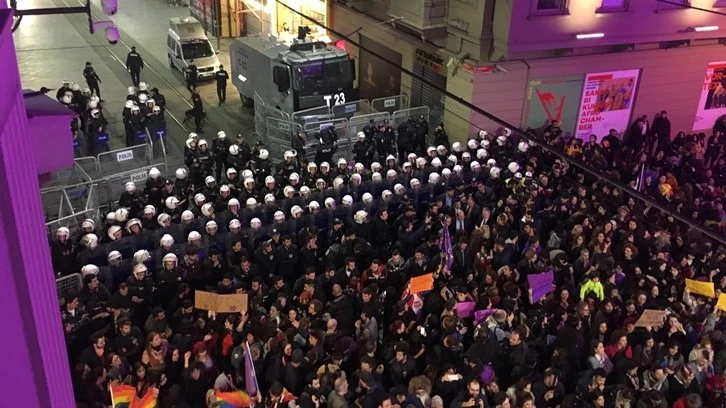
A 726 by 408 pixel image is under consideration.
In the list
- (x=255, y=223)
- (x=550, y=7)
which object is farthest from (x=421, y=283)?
(x=550, y=7)

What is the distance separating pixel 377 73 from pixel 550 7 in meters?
7.13

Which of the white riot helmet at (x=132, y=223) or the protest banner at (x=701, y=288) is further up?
the protest banner at (x=701, y=288)

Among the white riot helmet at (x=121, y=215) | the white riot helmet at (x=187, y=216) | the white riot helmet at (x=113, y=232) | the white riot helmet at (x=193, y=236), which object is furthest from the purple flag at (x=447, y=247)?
the white riot helmet at (x=121, y=215)

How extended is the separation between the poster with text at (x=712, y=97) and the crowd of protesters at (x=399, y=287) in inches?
270

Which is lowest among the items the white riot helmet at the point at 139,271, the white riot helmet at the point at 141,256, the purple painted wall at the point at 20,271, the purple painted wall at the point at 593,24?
the white riot helmet at the point at 141,256

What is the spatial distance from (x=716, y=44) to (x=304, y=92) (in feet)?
41.6

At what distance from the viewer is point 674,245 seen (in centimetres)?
1244

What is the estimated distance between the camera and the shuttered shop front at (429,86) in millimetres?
19688

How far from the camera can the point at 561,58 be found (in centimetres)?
1878

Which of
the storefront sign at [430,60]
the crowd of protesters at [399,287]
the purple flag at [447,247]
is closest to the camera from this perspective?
the crowd of protesters at [399,287]

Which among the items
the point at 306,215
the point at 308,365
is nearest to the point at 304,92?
the point at 306,215

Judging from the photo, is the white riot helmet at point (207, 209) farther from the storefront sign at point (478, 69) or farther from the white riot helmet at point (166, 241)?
the storefront sign at point (478, 69)

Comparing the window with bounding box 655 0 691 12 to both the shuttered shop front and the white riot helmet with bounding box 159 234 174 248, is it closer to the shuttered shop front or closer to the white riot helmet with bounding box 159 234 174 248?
the shuttered shop front

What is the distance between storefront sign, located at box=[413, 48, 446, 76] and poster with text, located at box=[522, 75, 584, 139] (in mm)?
2498
